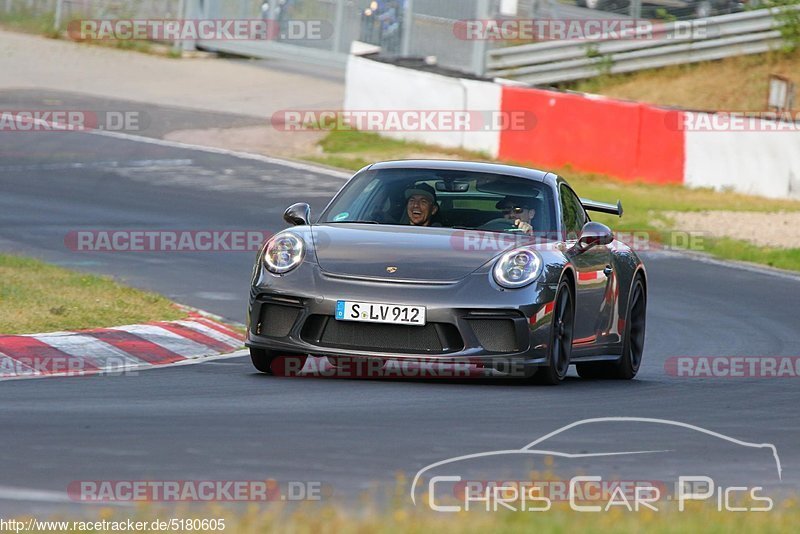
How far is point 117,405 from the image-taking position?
7.32 meters

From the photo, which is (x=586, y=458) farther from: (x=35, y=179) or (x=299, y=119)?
(x=299, y=119)

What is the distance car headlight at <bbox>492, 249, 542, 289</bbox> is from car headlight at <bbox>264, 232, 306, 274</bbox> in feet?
3.42

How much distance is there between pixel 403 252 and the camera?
870 centimetres

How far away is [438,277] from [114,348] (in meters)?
2.38

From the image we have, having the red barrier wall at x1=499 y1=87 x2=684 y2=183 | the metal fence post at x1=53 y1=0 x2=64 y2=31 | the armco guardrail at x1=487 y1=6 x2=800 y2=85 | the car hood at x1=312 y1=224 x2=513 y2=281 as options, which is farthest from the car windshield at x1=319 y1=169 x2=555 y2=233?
the metal fence post at x1=53 y1=0 x2=64 y2=31

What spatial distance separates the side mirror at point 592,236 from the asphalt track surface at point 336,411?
83 centimetres

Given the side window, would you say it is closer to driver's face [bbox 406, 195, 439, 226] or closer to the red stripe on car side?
driver's face [bbox 406, 195, 439, 226]

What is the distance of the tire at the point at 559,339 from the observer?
28.8 feet

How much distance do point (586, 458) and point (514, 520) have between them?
169 cm

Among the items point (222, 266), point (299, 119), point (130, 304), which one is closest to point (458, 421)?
point (130, 304)

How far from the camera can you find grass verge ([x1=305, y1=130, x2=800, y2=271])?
18.9 metres

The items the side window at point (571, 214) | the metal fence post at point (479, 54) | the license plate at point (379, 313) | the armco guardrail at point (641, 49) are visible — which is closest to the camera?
the license plate at point (379, 313)

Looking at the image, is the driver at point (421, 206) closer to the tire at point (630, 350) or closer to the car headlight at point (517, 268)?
the car headlight at point (517, 268)

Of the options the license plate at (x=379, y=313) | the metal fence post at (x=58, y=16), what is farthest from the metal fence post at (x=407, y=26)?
the license plate at (x=379, y=313)
